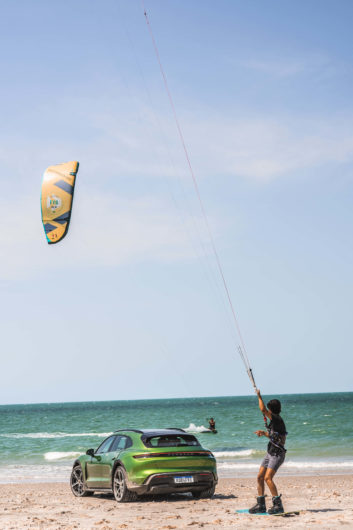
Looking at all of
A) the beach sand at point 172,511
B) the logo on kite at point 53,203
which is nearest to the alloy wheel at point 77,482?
the beach sand at point 172,511

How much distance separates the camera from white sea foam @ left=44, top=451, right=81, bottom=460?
1272 inches

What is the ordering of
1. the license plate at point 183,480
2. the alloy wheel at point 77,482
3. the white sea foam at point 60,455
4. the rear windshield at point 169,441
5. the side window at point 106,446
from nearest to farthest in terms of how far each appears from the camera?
the license plate at point 183,480
the rear windshield at point 169,441
the side window at point 106,446
the alloy wheel at point 77,482
the white sea foam at point 60,455

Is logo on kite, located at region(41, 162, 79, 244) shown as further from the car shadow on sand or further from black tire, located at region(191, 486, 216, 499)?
black tire, located at region(191, 486, 216, 499)

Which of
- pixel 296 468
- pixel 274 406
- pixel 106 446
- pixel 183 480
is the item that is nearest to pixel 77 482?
pixel 106 446

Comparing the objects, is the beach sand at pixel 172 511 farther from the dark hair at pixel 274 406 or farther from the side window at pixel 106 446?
the dark hair at pixel 274 406

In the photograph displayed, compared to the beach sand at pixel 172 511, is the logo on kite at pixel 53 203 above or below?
above

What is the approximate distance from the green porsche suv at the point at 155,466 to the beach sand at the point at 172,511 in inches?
11.3

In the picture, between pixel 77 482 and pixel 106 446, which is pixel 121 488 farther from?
pixel 77 482

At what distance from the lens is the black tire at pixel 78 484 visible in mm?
14289

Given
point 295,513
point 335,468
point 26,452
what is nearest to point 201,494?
point 295,513

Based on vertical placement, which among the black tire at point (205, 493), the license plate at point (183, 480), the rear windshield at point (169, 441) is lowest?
the black tire at point (205, 493)

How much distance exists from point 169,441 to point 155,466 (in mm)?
665

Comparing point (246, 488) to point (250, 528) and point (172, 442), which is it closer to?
point (172, 442)

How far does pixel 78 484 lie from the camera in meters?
14.6
